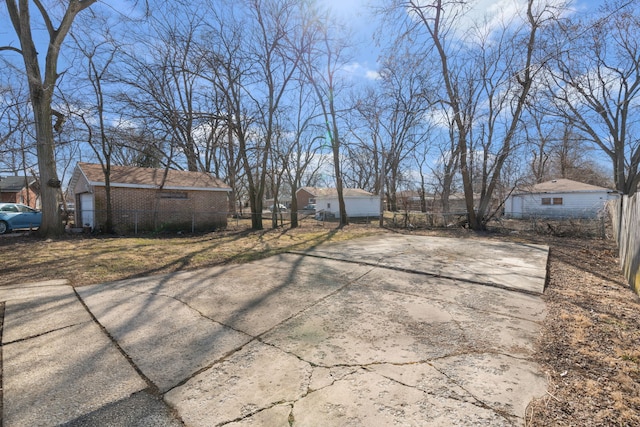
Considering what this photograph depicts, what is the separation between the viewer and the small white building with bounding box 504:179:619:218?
21766 millimetres

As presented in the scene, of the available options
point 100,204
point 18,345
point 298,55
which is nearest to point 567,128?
point 298,55

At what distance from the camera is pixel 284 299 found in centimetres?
400

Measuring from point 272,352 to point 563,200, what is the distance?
2833cm

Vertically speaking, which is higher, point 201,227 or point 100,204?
point 100,204

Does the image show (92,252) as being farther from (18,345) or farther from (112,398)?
(112,398)

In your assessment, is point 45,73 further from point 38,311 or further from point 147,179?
point 38,311

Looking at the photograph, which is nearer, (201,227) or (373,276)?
(373,276)

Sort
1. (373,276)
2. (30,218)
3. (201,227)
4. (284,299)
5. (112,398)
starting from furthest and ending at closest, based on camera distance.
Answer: (201,227) < (30,218) < (373,276) < (284,299) < (112,398)

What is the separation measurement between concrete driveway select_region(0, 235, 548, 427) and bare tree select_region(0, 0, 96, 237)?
25.4 feet

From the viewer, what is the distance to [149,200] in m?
14.3

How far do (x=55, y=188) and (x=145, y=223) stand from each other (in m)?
4.11

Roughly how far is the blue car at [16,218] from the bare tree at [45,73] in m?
3.08

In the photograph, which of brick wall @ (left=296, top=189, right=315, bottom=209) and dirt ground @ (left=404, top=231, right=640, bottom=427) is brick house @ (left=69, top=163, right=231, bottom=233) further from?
brick wall @ (left=296, top=189, right=315, bottom=209)

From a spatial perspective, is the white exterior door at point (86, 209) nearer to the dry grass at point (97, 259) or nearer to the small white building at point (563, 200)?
the dry grass at point (97, 259)
